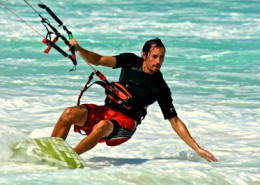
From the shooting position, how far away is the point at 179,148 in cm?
748

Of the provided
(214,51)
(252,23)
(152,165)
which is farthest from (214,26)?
(152,165)

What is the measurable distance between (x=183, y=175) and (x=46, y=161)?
1.11m

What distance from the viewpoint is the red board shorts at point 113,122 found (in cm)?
606

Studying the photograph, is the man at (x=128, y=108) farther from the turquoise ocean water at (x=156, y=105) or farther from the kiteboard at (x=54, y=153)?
the turquoise ocean water at (x=156, y=105)

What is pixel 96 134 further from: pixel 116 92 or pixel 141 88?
pixel 141 88

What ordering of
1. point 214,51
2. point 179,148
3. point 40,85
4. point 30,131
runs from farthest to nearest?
1. point 214,51
2. point 40,85
3. point 30,131
4. point 179,148

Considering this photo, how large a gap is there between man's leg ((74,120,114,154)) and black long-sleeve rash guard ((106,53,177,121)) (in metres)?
0.26

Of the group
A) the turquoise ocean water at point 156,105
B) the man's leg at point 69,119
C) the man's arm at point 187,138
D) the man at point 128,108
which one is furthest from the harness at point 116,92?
the turquoise ocean water at point 156,105

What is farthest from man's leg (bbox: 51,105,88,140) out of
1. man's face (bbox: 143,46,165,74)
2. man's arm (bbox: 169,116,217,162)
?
man's arm (bbox: 169,116,217,162)

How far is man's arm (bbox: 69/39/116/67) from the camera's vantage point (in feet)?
19.0

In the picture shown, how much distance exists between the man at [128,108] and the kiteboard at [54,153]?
3.0 inches

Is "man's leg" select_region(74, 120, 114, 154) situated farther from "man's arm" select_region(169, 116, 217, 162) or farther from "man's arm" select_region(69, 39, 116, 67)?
"man's arm" select_region(169, 116, 217, 162)

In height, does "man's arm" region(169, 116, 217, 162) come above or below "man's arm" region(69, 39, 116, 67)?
below

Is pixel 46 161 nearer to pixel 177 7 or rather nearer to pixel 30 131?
pixel 30 131
